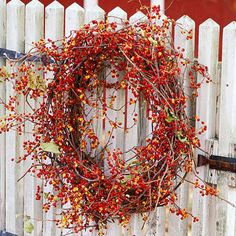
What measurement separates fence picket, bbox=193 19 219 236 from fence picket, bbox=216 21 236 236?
6 cm

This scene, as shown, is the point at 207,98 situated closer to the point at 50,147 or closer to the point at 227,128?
the point at 227,128

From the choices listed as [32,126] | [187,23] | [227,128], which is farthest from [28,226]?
[187,23]

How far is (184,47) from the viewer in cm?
355

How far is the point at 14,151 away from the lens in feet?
14.1

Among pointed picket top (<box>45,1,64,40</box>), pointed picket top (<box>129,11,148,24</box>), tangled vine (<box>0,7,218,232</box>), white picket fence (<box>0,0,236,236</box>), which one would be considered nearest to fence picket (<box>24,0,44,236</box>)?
white picket fence (<box>0,0,236,236</box>)

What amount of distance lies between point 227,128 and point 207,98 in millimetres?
177

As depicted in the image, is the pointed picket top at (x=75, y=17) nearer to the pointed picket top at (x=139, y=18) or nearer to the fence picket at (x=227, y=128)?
the pointed picket top at (x=139, y=18)

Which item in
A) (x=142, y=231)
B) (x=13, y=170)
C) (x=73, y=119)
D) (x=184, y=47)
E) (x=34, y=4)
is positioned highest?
(x=34, y=4)

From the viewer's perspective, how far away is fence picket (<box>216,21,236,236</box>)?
342 centimetres

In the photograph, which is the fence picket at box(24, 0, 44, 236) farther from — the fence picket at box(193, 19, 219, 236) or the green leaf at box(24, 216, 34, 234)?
the fence picket at box(193, 19, 219, 236)

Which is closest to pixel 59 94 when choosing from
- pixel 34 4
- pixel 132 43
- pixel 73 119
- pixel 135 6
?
pixel 73 119

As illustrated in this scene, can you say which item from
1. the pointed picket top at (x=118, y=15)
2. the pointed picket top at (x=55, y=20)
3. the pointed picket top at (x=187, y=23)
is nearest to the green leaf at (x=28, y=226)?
the pointed picket top at (x=55, y=20)

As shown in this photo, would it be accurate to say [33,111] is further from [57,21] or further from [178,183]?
[178,183]

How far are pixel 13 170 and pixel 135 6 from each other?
3.49m
